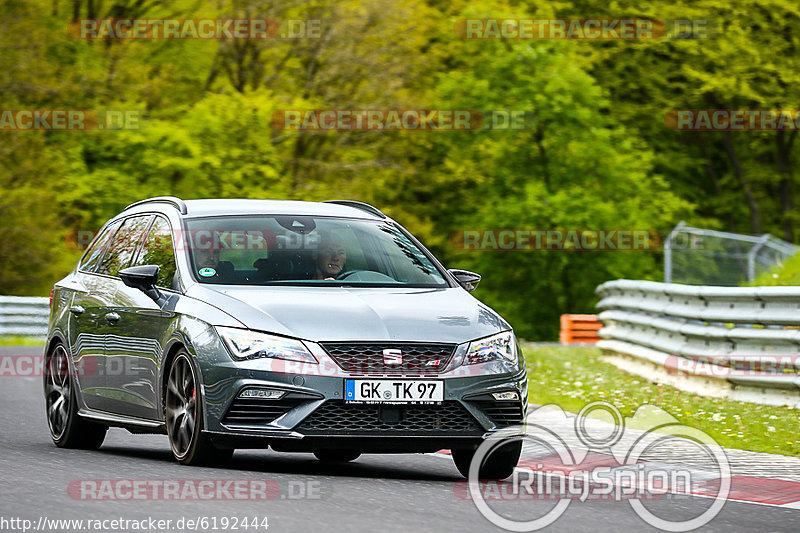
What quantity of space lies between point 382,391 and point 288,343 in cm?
60

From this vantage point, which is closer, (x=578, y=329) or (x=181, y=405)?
(x=181, y=405)

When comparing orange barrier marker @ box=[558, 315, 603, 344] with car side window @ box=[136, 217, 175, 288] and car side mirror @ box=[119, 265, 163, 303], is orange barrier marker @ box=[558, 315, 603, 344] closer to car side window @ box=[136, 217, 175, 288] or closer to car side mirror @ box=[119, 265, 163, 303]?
car side window @ box=[136, 217, 175, 288]

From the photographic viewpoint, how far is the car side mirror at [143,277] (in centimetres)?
975

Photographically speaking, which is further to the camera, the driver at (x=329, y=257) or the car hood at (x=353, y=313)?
the driver at (x=329, y=257)

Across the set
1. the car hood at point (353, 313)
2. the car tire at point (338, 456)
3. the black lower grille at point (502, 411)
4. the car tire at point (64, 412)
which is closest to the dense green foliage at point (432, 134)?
the car tire at point (64, 412)

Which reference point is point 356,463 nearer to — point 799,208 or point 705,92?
point 705,92

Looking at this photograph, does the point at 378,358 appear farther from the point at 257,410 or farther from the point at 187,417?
the point at 187,417

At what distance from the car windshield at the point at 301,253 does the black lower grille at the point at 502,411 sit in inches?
48.9

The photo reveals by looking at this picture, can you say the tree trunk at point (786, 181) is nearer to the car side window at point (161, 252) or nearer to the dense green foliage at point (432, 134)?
the dense green foliage at point (432, 134)

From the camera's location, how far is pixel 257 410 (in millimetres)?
8789

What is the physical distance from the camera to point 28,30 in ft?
133

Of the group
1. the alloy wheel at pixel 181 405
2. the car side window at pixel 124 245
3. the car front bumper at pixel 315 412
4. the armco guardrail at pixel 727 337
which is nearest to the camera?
the car front bumper at pixel 315 412

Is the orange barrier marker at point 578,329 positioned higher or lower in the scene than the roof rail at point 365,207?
lower

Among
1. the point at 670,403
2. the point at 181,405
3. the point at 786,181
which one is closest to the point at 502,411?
the point at 181,405
